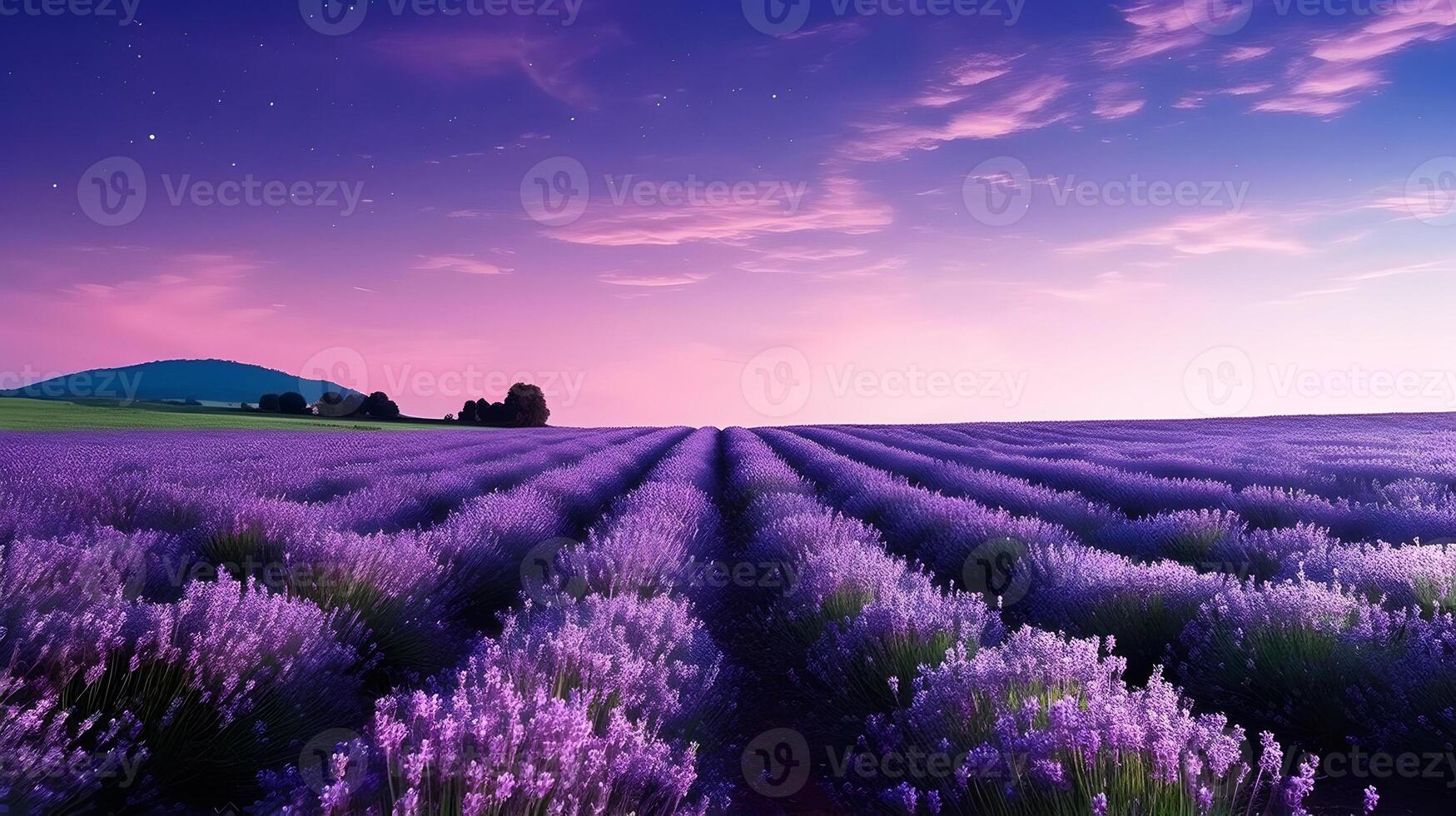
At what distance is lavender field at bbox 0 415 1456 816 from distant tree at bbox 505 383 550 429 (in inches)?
1994

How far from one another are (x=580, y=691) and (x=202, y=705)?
1382mm

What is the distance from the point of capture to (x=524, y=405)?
2249 inches

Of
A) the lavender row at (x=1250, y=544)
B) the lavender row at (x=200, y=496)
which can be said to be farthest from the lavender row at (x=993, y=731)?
the lavender row at (x=200, y=496)

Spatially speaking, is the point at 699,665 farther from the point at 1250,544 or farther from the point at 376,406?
the point at 376,406

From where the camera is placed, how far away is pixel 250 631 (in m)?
2.89

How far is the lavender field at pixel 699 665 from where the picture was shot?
2010mm

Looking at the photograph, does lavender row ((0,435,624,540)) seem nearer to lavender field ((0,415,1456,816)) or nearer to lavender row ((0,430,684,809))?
lavender field ((0,415,1456,816))

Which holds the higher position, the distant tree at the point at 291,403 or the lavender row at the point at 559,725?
the distant tree at the point at 291,403

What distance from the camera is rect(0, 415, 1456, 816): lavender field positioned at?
201cm

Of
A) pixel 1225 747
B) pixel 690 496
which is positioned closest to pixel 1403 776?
pixel 1225 747

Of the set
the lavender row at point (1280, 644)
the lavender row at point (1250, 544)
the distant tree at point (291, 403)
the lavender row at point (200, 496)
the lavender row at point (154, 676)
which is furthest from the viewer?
the distant tree at point (291, 403)

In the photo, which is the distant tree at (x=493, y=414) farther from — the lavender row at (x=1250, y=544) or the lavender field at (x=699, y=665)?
the lavender field at (x=699, y=665)

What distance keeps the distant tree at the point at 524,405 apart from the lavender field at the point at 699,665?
166ft

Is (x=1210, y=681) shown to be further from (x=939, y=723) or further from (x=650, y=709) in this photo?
(x=650, y=709)
